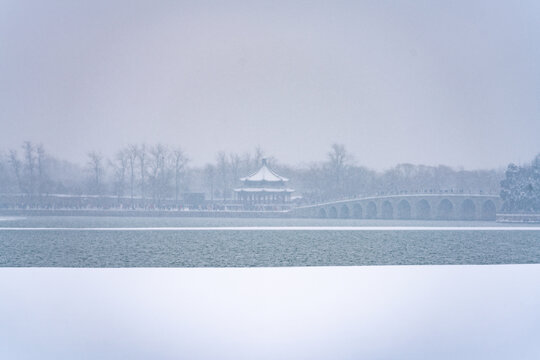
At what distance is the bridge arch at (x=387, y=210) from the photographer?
2244 centimetres

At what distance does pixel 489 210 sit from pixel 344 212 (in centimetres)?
498

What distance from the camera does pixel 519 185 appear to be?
20.4 m

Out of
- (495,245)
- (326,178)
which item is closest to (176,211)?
(326,178)

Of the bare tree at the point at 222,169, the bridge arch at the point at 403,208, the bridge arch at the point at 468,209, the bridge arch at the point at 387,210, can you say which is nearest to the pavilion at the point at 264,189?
the bare tree at the point at 222,169

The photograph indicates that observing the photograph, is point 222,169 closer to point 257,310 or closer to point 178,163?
point 178,163

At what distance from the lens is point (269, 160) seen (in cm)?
1983

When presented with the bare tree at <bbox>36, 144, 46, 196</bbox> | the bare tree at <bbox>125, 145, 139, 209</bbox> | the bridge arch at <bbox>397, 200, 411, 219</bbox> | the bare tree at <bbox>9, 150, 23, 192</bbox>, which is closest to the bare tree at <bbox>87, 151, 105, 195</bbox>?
A: the bare tree at <bbox>125, 145, 139, 209</bbox>

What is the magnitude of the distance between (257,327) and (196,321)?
0.84 metres

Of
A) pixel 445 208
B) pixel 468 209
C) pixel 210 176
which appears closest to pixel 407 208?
pixel 445 208

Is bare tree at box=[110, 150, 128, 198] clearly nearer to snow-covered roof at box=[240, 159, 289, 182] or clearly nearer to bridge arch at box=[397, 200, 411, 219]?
snow-covered roof at box=[240, 159, 289, 182]

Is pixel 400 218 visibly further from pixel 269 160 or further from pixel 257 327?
pixel 257 327

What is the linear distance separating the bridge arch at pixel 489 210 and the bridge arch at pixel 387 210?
124 inches

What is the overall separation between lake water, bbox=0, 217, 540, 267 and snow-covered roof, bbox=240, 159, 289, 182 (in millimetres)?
1664

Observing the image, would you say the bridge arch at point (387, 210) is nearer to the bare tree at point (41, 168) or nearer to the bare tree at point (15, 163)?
the bare tree at point (41, 168)
